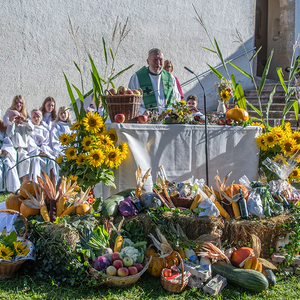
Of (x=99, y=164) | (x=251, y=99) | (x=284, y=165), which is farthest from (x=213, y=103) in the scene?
(x=99, y=164)

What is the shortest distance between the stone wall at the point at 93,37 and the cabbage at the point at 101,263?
5680mm

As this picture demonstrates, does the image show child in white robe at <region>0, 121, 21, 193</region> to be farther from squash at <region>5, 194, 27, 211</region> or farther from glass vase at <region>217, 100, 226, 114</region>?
glass vase at <region>217, 100, 226, 114</region>

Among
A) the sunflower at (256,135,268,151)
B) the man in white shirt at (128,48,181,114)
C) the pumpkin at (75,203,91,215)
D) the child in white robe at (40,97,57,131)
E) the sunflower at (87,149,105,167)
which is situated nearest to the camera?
the pumpkin at (75,203,91,215)

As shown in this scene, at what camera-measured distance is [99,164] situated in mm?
3111

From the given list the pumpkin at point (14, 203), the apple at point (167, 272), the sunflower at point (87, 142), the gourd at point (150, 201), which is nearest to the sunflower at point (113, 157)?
the sunflower at point (87, 142)

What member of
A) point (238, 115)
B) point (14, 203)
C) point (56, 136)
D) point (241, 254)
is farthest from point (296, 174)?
point (56, 136)

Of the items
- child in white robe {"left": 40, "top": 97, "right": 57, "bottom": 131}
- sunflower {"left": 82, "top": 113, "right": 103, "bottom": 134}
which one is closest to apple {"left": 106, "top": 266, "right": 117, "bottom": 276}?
sunflower {"left": 82, "top": 113, "right": 103, "bottom": 134}

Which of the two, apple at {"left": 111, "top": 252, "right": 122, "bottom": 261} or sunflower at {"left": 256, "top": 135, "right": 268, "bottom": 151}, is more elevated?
sunflower at {"left": 256, "top": 135, "right": 268, "bottom": 151}

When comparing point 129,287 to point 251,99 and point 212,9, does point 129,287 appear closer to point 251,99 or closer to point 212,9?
point 251,99

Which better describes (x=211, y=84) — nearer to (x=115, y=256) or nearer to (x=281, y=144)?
(x=281, y=144)

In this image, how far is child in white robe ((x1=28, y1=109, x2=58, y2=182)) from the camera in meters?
5.98

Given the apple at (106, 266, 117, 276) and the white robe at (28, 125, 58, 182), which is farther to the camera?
the white robe at (28, 125, 58, 182)

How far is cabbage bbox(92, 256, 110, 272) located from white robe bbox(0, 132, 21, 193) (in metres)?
3.81

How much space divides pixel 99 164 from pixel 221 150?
1.56 m
